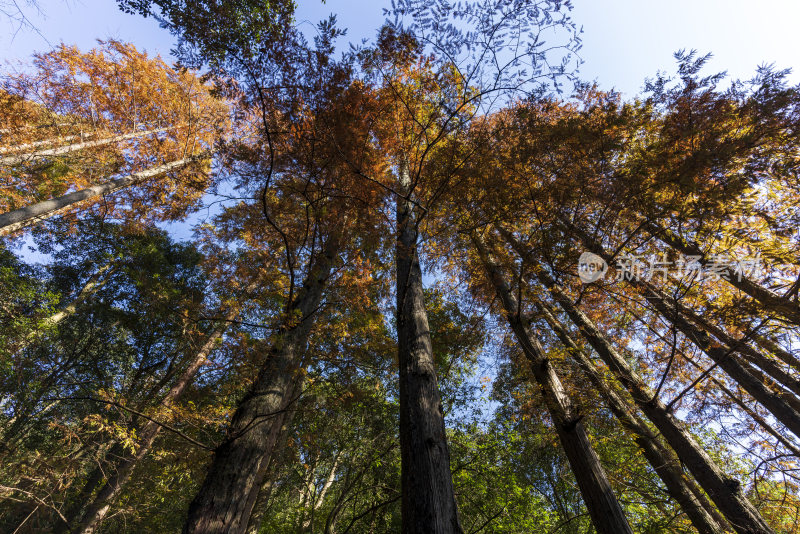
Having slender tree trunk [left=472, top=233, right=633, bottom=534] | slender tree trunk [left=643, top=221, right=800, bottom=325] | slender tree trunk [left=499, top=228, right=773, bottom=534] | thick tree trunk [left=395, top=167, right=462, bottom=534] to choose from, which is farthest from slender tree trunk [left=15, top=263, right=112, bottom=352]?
slender tree trunk [left=643, top=221, right=800, bottom=325]

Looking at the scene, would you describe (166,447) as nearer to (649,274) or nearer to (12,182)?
(12,182)

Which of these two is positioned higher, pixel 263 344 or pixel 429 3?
pixel 429 3

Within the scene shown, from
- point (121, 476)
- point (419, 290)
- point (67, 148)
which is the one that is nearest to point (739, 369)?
point (419, 290)

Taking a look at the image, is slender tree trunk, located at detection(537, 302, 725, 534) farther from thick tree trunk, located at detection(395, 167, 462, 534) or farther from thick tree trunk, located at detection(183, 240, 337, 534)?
thick tree trunk, located at detection(183, 240, 337, 534)

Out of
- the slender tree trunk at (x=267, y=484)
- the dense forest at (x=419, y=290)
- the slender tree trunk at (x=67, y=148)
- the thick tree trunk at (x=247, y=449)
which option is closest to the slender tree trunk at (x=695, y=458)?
the dense forest at (x=419, y=290)

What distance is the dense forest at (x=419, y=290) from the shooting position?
11.8 feet

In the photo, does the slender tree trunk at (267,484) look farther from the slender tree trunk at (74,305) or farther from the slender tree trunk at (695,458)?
the slender tree trunk at (74,305)

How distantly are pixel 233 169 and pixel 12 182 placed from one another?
1015 cm

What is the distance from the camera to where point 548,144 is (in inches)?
217

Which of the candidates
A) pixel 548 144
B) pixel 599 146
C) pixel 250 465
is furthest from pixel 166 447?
pixel 599 146

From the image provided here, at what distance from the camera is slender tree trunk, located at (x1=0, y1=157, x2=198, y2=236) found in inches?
214

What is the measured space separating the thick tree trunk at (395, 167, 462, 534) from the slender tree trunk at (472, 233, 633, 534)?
2144mm

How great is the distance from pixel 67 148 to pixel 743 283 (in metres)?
16.1

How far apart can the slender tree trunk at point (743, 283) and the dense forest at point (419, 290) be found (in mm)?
62
